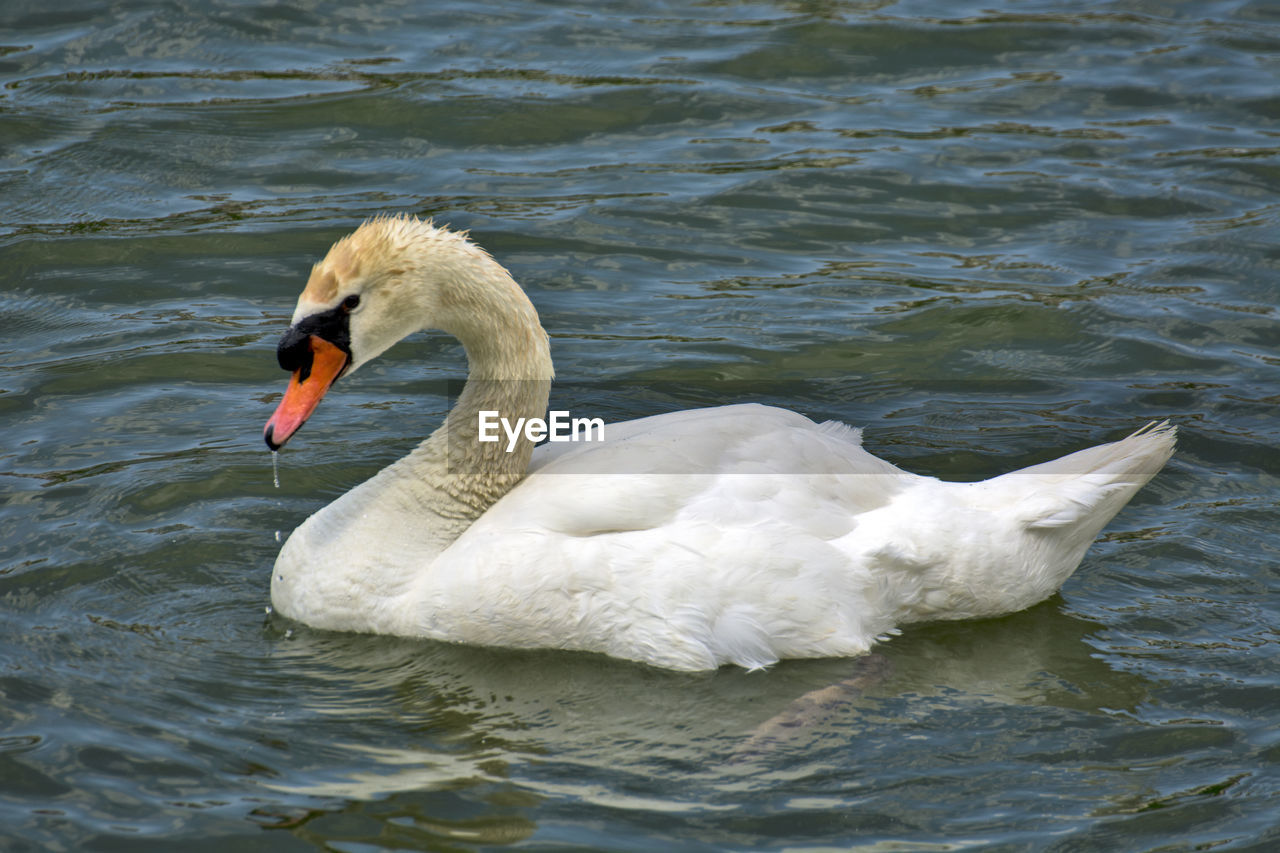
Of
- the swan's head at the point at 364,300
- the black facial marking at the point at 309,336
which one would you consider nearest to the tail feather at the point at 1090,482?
the swan's head at the point at 364,300

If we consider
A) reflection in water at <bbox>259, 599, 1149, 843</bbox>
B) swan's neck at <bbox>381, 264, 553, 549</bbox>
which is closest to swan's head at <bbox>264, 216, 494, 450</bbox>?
swan's neck at <bbox>381, 264, 553, 549</bbox>

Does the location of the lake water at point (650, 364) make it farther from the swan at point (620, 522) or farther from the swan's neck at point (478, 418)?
the swan's neck at point (478, 418)

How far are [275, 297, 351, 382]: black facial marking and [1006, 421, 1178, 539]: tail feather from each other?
2.70m

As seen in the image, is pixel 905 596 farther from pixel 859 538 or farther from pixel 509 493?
pixel 509 493

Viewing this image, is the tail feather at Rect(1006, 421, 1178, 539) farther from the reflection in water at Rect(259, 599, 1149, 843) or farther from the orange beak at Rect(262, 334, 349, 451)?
the orange beak at Rect(262, 334, 349, 451)

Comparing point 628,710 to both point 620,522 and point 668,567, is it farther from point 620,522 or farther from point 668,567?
point 620,522

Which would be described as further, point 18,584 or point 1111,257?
point 1111,257

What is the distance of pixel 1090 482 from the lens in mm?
6359

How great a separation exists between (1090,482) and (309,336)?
3.06 meters

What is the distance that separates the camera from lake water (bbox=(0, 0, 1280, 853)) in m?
5.36

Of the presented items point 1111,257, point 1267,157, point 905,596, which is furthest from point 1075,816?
point 1267,157

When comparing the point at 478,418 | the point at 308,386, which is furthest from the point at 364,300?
the point at 478,418

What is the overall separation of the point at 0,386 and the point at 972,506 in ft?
16.2

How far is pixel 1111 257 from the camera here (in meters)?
10.2
